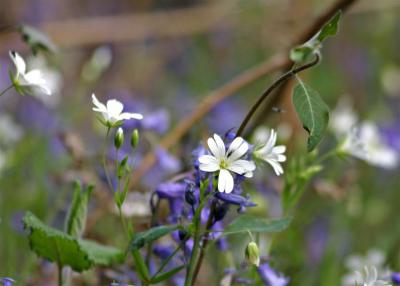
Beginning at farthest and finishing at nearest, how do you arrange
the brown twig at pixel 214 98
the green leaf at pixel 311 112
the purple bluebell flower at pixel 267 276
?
1. the brown twig at pixel 214 98
2. the purple bluebell flower at pixel 267 276
3. the green leaf at pixel 311 112

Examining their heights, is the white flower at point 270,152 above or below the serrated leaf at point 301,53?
below

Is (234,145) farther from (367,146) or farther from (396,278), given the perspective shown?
(367,146)

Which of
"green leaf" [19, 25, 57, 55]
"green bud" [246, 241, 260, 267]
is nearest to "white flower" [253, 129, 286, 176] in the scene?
"green bud" [246, 241, 260, 267]

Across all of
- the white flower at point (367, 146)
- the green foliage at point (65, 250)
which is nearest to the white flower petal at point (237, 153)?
the green foliage at point (65, 250)

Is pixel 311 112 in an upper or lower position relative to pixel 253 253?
upper

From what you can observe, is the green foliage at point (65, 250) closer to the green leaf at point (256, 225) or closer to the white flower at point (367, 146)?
the green leaf at point (256, 225)

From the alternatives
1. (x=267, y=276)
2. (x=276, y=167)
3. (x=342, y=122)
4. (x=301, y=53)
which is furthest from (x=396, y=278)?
(x=342, y=122)

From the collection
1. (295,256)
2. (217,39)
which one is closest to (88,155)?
(295,256)
